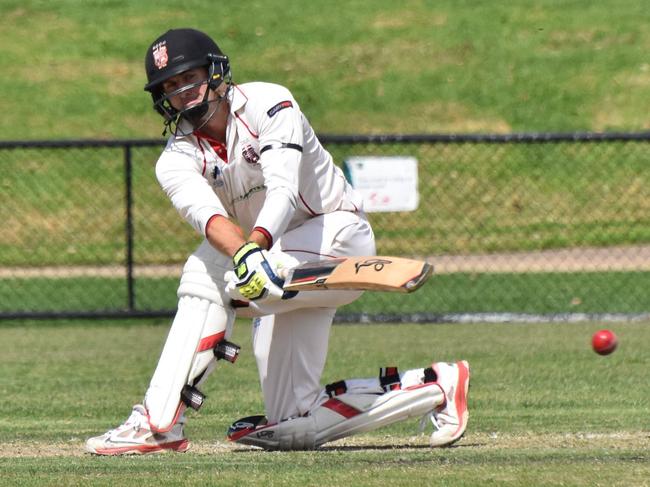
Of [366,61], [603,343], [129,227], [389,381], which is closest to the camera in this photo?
[389,381]

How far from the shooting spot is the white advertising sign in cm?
1256

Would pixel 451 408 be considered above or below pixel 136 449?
above

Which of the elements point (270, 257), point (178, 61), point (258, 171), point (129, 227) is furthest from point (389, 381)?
point (129, 227)

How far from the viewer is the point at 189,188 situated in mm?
6156

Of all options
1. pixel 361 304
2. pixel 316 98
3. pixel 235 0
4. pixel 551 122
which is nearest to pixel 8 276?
pixel 361 304

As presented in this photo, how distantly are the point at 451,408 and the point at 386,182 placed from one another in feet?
21.3

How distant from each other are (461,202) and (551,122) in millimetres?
4475

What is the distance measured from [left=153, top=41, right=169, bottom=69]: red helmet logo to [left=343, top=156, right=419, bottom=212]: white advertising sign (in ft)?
21.1

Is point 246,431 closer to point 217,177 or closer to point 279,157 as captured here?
point 217,177

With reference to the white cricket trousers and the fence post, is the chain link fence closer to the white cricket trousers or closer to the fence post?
the fence post

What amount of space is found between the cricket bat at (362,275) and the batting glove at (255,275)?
0.07m

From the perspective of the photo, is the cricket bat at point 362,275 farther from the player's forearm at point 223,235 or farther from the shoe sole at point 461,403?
the shoe sole at point 461,403

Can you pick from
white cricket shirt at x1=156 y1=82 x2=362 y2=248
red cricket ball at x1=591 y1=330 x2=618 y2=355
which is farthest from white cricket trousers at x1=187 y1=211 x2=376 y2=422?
red cricket ball at x1=591 y1=330 x2=618 y2=355

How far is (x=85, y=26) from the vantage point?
27.5m
